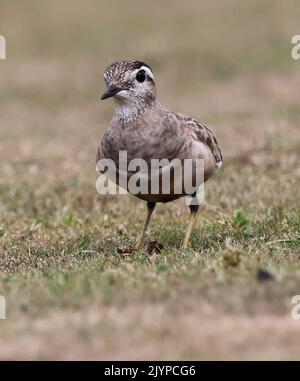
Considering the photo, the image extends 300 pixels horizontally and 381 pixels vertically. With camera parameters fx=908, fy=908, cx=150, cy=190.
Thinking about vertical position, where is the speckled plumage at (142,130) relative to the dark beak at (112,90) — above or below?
below

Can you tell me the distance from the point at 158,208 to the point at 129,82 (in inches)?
119

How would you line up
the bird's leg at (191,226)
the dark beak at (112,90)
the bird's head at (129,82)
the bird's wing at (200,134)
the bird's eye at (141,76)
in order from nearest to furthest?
the dark beak at (112,90), the bird's head at (129,82), the bird's eye at (141,76), the bird's wing at (200,134), the bird's leg at (191,226)

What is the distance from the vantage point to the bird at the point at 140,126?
820cm

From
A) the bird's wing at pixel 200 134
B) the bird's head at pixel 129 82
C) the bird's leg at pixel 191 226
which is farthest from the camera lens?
the bird's leg at pixel 191 226

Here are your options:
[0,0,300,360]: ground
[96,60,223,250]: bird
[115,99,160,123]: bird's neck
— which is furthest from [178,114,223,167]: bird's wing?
[0,0,300,360]: ground

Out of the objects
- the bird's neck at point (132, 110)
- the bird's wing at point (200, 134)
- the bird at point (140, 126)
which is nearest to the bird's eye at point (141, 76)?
the bird at point (140, 126)

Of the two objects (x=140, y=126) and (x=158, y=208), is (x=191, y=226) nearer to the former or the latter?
(x=140, y=126)

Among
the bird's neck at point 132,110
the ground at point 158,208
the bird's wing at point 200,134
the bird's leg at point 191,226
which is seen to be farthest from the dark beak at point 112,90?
the bird's leg at point 191,226

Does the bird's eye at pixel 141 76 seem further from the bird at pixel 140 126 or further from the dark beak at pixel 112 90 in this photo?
the dark beak at pixel 112 90

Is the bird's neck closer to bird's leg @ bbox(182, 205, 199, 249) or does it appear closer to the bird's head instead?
the bird's head

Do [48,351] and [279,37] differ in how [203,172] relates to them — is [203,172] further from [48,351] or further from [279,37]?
[279,37]

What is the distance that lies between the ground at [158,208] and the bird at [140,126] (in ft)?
3.01

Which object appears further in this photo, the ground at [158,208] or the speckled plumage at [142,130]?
the speckled plumage at [142,130]

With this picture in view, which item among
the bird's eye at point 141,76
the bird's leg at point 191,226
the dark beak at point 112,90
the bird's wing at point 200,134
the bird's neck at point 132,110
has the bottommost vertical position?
the bird's leg at point 191,226
